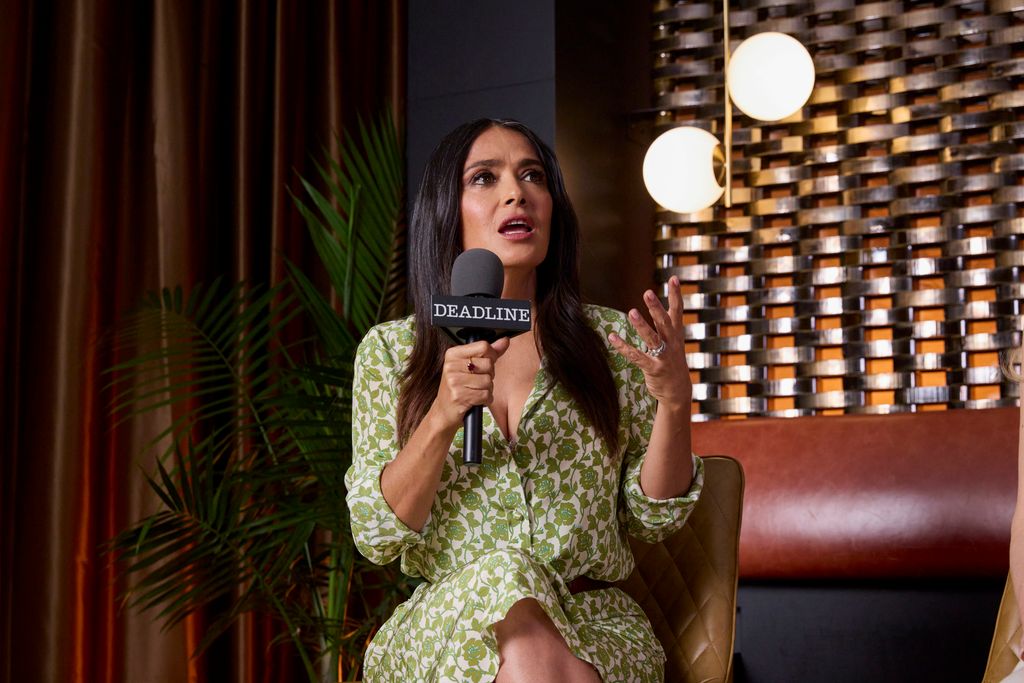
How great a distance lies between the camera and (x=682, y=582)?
1.88m

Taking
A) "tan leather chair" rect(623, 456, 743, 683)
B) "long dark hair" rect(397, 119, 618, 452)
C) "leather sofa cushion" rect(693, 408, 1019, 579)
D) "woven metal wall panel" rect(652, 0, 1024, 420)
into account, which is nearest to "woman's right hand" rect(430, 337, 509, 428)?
"long dark hair" rect(397, 119, 618, 452)

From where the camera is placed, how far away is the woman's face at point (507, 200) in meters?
1.76

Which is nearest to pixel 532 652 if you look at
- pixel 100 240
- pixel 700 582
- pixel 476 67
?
pixel 700 582

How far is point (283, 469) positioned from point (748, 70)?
1539mm

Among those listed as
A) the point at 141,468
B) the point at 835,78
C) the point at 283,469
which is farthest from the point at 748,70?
the point at 141,468

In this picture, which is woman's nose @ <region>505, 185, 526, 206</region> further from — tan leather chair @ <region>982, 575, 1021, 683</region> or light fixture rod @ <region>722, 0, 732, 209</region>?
light fixture rod @ <region>722, 0, 732, 209</region>

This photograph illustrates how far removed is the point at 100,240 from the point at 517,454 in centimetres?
137

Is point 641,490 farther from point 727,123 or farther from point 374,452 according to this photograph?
point 727,123

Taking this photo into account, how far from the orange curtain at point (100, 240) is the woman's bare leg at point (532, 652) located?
1.39m

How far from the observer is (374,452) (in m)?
1.73

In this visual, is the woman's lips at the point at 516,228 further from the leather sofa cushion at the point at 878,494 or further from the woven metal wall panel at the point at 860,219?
the woven metal wall panel at the point at 860,219

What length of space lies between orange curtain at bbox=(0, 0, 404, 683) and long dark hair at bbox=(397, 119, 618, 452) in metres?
1.05

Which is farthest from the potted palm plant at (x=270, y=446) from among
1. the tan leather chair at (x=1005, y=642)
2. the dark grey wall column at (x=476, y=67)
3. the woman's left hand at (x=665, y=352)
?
the tan leather chair at (x=1005, y=642)

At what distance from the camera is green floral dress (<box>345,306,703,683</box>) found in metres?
1.54
